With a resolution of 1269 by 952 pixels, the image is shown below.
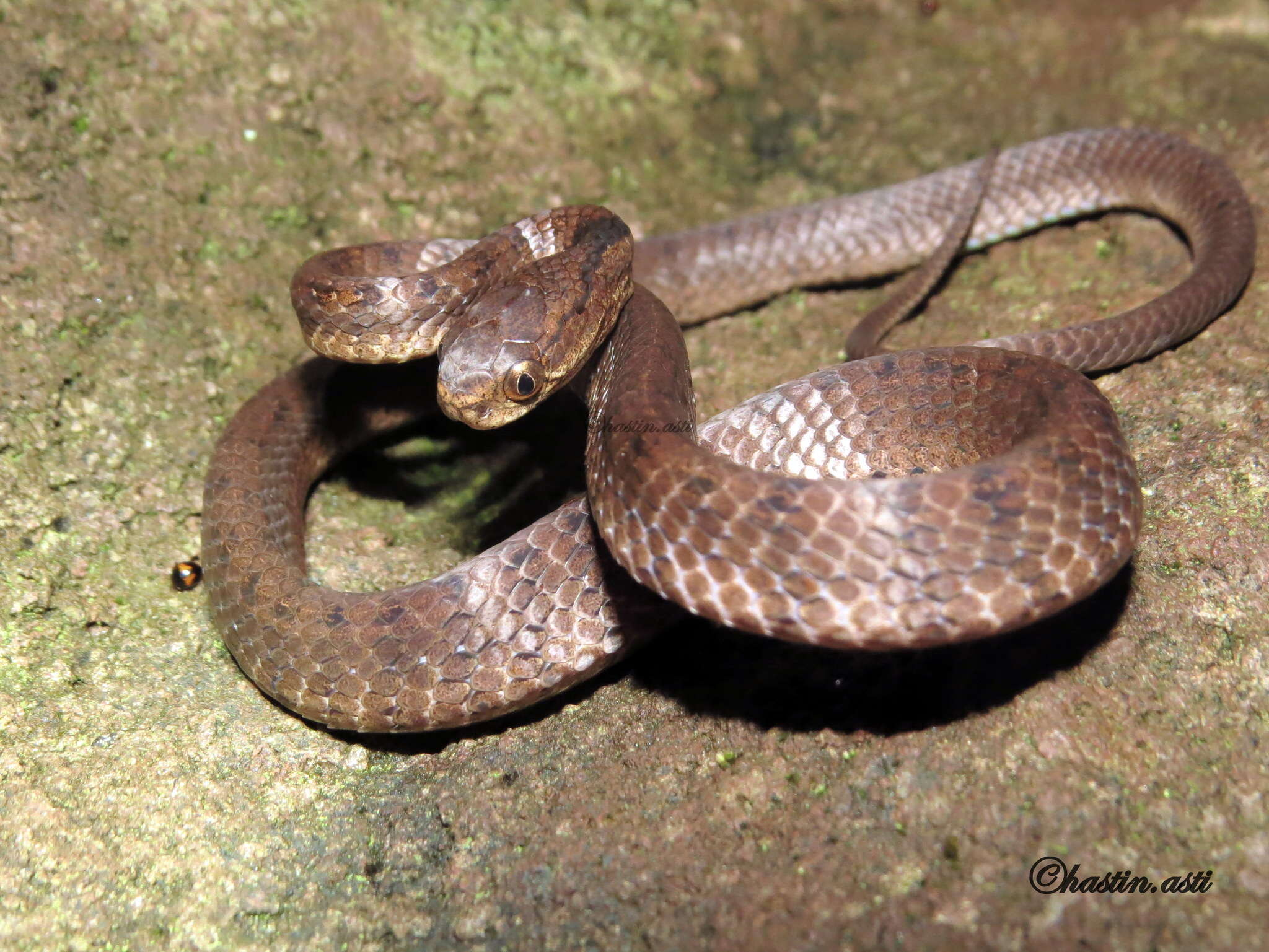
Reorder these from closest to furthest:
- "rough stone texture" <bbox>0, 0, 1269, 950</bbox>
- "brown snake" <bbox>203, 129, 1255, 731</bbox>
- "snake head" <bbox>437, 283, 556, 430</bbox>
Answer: "brown snake" <bbox>203, 129, 1255, 731</bbox> → "rough stone texture" <bbox>0, 0, 1269, 950</bbox> → "snake head" <bbox>437, 283, 556, 430</bbox>

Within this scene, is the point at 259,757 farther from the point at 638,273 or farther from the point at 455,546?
the point at 638,273

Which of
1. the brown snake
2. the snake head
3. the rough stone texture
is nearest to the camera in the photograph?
the brown snake

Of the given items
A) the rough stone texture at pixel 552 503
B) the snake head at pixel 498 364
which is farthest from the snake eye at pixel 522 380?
the rough stone texture at pixel 552 503

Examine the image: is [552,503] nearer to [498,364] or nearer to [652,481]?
[498,364]

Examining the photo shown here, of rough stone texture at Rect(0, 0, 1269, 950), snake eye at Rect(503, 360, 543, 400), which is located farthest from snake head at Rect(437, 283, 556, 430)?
rough stone texture at Rect(0, 0, 1269, 950)

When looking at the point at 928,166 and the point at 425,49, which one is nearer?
the point at 425,49

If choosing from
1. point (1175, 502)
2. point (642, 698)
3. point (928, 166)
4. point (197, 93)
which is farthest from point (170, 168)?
point (1175, 502)

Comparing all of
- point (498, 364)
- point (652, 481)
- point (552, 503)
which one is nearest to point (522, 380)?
point (498, 364)

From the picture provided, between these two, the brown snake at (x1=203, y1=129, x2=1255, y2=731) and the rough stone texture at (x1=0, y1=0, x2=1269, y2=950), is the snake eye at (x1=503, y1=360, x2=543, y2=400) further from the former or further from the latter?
the rough stone texture at (x1=0, y1=0, x2=1269, y2=950)
